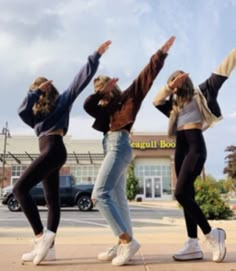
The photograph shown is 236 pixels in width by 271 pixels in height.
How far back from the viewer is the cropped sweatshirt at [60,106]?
3.53 metres

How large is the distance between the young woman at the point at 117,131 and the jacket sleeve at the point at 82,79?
4.4 inches

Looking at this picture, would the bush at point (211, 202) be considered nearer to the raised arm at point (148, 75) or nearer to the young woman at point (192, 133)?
the young woman at point (192, 133)

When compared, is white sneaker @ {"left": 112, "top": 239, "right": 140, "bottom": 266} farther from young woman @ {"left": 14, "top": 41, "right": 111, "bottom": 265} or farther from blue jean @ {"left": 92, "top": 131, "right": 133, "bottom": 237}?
young woman @ {"left": 14, "top": 41, "right": 111, "bottom": 265}

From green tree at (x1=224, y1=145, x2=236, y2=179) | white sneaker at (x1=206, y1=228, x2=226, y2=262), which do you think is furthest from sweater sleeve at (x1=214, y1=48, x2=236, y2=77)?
green tree at (x1=224, y1=145, x2=236, y2=179)

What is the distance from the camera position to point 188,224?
366cm

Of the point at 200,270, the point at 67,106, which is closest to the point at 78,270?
the point at 200,270

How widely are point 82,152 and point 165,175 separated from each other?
457 inches

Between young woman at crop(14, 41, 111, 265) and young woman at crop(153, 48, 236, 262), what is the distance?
0.82 meters

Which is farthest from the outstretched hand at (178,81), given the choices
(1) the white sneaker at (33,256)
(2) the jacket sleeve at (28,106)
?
(1) the white sneaker at (33,256)

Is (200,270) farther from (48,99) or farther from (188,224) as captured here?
(48,99)

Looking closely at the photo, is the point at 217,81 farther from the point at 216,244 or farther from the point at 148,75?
the point at 216,244

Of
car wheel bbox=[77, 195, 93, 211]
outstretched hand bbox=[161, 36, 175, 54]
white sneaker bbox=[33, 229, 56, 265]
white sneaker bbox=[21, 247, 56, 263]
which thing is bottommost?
car wheel bbox=[77, 195, 93, 211]

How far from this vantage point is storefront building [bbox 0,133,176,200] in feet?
145

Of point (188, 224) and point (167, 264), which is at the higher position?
point (188, 224)
